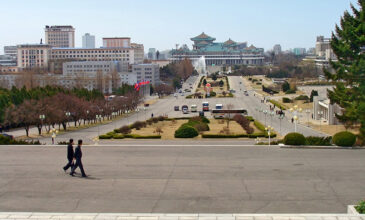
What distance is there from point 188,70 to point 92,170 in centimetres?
10105

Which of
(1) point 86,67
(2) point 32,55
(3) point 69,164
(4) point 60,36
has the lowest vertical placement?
(3) point 69,164

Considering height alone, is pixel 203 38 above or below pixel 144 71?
above

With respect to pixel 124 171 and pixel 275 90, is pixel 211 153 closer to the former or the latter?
pixel 124 171

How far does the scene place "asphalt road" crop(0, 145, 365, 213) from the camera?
981cm

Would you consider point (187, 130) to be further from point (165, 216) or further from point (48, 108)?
point (165, 216)

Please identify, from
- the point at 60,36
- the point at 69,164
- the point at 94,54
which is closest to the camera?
the point at 69,164

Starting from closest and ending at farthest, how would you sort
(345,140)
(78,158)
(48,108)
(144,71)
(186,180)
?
1. (186,180)
2. (78,158)
3. (345,140)
4. (48,108)
5. (144,71)

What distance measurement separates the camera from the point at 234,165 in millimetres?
13852

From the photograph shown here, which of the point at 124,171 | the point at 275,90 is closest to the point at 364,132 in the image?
the point at 124,171

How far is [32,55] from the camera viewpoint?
119 metres

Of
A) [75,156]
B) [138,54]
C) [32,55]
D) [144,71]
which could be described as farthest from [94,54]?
[75,156]

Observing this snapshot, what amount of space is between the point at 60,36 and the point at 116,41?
2656cm

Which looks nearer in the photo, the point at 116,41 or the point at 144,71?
the point at 144,71

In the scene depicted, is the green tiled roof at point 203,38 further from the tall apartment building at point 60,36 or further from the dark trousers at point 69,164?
the dark trousers at point 69,164
